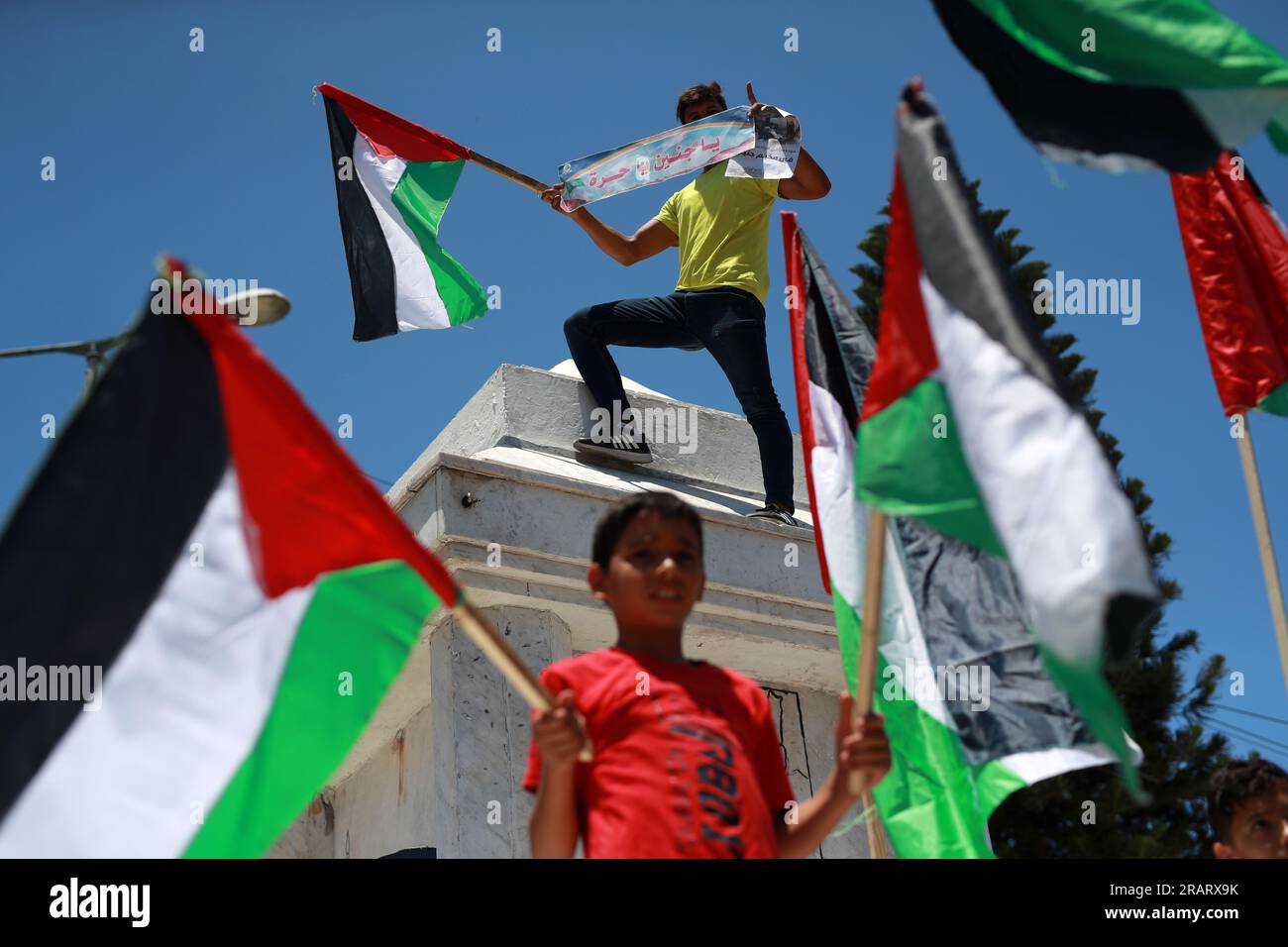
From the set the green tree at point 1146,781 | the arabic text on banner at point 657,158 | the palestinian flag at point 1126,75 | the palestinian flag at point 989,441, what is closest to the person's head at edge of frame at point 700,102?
the arabic text on banner at point 657,158

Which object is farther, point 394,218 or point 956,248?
point 394,218

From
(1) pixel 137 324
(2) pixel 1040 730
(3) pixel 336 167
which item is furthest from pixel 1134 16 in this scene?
(3) pixel 336 167

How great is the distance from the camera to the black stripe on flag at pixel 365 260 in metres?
8.74

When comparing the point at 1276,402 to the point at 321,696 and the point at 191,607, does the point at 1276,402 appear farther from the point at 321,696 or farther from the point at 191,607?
the point at 191,607

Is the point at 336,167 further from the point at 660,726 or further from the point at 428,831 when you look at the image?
the point at 660,726

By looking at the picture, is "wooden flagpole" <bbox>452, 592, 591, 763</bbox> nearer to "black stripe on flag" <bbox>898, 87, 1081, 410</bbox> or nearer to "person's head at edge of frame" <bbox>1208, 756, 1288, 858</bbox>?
"black stripe on flag" <bbox>898, 87, 1081, 410</bbox>

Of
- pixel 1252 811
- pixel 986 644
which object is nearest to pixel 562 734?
pixel 986 644

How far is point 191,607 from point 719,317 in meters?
5.19

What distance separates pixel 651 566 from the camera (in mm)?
3680

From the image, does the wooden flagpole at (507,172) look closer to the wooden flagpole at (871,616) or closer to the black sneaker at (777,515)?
the black sneaker at (777,515)

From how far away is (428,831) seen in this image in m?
7.00

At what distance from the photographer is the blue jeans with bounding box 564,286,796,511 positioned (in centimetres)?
816

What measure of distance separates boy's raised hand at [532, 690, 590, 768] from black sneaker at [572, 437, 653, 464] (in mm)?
4929

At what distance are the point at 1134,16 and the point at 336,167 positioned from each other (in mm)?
5110
